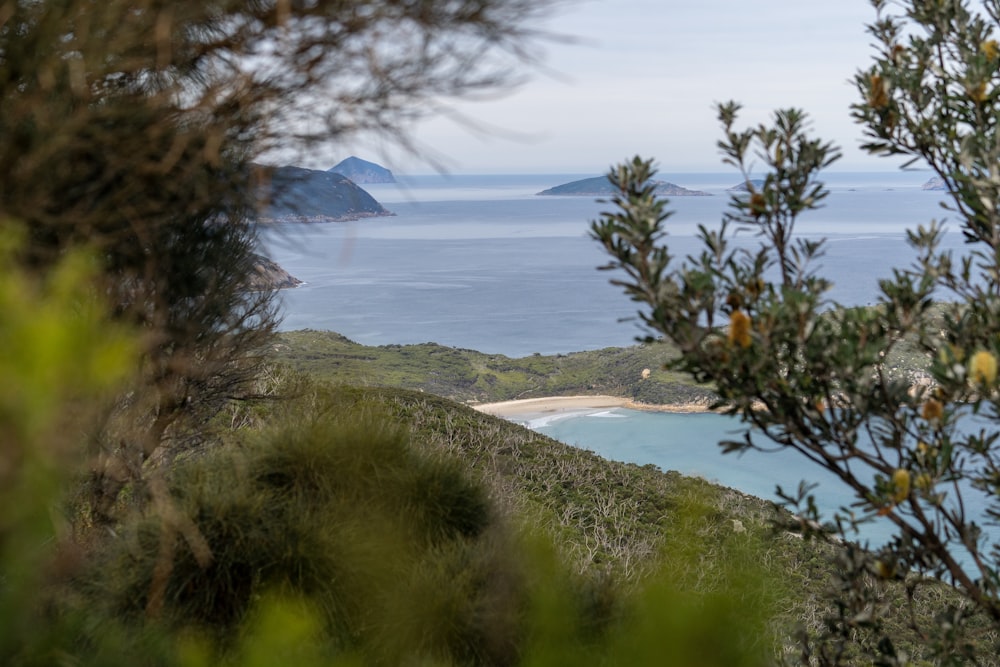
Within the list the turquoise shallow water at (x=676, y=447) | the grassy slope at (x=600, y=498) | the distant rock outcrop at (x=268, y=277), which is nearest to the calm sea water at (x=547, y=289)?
the turquoise shallow water at (x=676, y=447)

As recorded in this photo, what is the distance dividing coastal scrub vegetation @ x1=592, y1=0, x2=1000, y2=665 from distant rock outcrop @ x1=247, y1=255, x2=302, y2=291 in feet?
8.95

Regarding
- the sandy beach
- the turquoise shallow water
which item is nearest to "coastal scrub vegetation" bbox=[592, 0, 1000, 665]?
the turquoise shallow water

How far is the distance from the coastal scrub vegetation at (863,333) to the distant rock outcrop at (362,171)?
4.54ft

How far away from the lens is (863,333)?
2.22m

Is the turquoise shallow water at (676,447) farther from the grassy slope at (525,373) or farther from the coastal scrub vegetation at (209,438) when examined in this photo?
the coastal scrub vegetation at (209,438)

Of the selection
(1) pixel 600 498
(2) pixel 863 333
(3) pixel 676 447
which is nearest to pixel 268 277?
(2) pixel 863 333

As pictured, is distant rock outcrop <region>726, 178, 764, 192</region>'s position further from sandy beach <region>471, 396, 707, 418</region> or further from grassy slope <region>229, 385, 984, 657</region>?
sandy beach <region>471, 396, 707, 418</region>

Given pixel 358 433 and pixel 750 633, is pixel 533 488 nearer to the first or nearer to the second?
pixel 358 433

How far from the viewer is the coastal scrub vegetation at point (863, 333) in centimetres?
220

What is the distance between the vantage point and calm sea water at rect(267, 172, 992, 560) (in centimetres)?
3762

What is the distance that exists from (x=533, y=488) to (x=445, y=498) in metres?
12.6

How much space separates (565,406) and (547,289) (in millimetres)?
25588

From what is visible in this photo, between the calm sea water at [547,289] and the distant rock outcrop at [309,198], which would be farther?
the calm sea water at [547,289]

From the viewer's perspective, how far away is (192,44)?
3133 mm
